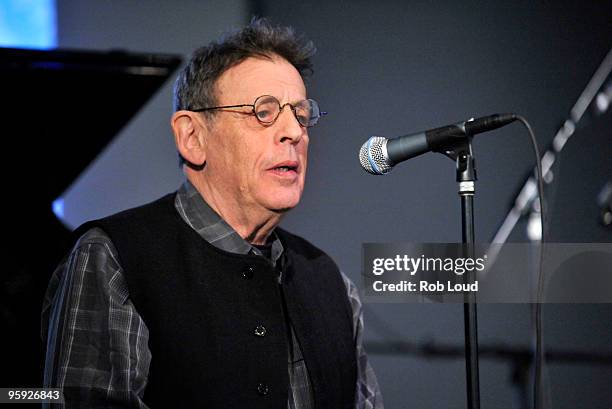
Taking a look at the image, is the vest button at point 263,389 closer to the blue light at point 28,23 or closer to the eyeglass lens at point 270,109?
the eyeglass lens at point 270,109

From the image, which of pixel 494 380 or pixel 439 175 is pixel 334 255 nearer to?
pixel 439 175

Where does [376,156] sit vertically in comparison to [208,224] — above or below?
above

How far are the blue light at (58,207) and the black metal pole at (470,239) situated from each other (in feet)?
5.11

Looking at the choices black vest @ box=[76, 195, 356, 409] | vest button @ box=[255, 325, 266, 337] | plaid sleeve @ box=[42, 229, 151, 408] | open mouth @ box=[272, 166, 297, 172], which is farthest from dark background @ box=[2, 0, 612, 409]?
plaid sleeve @ box=[42, 229, 151, 408]

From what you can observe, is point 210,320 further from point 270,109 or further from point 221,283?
point 270,109

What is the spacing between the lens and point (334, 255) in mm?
2443

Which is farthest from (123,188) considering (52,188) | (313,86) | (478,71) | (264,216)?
(478,71)

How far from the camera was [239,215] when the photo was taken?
1687 mm

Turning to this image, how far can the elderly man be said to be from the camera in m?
1.42

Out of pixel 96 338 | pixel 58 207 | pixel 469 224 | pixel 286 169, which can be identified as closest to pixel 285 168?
pixel 286 169

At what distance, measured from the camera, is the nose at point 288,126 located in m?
1.63

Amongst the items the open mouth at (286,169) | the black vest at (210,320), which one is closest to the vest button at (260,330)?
the black vest at (210,320)

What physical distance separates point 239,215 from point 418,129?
2.71ft

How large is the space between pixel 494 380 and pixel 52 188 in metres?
1.66
